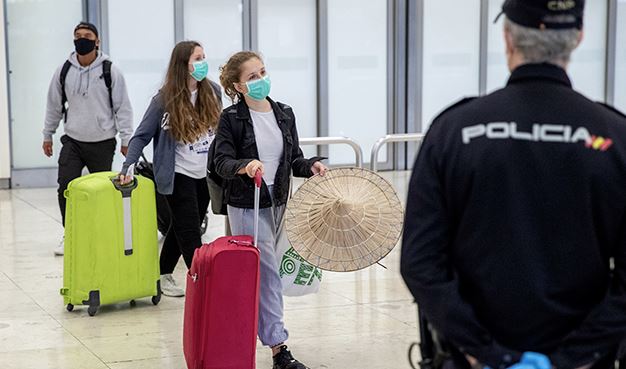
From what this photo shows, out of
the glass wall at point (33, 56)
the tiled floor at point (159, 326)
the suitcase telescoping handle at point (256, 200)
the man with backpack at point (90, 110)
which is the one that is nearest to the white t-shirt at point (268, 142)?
the suitcase telescoping handle at point (256, 200)

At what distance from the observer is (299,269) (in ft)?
19.8

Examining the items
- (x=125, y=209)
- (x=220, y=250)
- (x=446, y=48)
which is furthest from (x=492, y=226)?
(x=446, y=48)

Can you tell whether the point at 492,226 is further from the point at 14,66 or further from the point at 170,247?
the point at 14,66

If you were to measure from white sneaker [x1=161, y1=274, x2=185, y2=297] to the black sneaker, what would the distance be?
197 cm

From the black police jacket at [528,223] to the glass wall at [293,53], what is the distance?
11.9m

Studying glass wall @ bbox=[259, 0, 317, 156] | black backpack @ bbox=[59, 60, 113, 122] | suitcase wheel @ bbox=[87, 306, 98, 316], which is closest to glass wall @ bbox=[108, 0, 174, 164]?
glass wall @ bbox=[259, 0, 317, 156]

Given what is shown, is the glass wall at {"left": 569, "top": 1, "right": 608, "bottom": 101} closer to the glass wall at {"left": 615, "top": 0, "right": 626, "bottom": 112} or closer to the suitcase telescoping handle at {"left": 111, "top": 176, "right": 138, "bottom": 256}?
the glass wall at {"left": 615, "top": 0, "right": 626, "bottom": 112}

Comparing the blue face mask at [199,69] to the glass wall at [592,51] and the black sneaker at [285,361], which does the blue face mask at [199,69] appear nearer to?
the black sneaker at [285,361]

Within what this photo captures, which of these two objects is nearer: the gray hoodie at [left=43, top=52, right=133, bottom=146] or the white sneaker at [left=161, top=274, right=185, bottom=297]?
the white sneaker at [left=161, top=274, right=185, bottom=297]

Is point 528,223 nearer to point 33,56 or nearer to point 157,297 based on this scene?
point 157,297

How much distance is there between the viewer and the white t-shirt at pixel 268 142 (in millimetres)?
5551

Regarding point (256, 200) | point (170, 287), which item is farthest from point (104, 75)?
point (256, 200)

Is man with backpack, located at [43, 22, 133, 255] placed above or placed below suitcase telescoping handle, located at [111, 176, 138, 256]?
above

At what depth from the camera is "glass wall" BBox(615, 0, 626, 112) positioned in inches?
642
